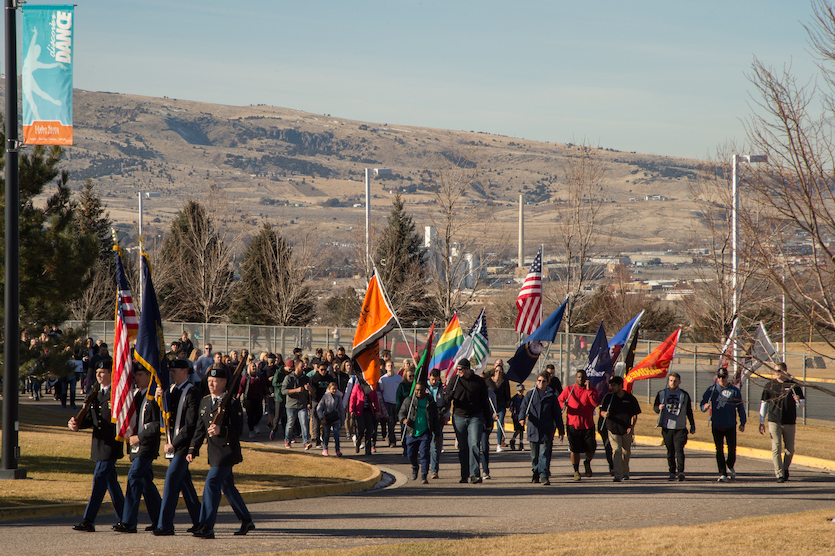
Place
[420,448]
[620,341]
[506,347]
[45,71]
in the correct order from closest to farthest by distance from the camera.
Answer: [45,71]
[420,448]
[620,341]
[506,347]

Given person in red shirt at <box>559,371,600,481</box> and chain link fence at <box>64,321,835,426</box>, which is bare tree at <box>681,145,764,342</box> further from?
person in red shirt at <box>559,371,600,481</box>

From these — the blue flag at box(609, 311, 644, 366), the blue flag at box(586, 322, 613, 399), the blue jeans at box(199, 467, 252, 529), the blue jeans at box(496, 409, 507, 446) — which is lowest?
the blue jeans at box(496, 409, 507, 446)

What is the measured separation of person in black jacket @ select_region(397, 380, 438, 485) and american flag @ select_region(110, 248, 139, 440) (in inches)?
188

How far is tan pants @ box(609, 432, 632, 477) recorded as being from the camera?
48.5ft

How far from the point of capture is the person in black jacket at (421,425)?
580 inches

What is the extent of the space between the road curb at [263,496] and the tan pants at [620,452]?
403cm

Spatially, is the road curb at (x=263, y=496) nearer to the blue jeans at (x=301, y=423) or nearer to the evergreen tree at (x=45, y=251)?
the blue jeans at (x=301, y=423)

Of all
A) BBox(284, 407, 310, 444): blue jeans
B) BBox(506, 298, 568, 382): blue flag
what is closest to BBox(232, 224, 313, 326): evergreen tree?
BBox(284, 407, 310, 444): blue jeans

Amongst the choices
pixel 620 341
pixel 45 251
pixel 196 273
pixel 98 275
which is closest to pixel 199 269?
pixel 196 273

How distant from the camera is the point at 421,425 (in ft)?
48.6

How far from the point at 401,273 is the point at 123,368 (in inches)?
1434

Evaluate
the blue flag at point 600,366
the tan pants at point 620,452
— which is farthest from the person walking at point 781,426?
the blue flag at point 600,366

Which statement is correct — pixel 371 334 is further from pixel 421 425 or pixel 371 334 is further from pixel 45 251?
pixel 45 251

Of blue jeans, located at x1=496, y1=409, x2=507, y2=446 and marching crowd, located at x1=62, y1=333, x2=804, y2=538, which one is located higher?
marching crowd, located at x1=62, y1=333, x2=804, y2=538
